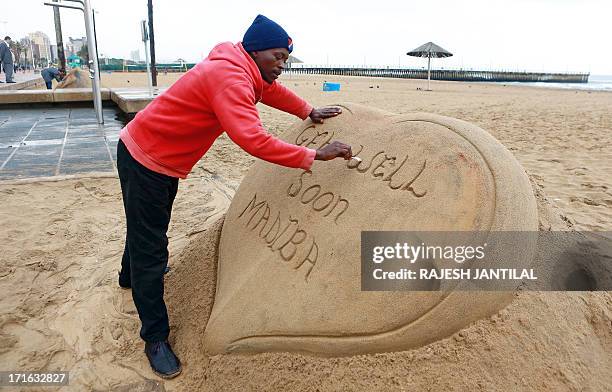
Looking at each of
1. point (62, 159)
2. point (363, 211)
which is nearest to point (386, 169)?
point (363, 211)

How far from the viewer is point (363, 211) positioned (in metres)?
1.88

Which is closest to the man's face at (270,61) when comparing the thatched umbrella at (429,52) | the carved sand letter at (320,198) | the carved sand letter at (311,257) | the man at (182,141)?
the man at (182,141)

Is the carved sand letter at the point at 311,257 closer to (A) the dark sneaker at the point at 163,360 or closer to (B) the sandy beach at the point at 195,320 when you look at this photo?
(B) the sandy beach at the point at 195,320

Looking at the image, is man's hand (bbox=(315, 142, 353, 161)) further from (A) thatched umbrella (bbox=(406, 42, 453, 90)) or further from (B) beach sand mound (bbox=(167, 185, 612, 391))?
(A) thatched umbrella (bbox=(406, 42, 453, 90))

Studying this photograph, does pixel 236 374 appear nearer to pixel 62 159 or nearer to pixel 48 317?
pixel 48 317

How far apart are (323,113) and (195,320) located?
4.20 feet

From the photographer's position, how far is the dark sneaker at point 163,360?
1989 mm

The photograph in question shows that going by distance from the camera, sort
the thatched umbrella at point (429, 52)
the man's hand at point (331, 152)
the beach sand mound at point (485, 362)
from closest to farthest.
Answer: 1. the beach sand mound at point (485, 362)
2. the man's hand at point (331, 152)
3. the thatched umbrella at point (429, 52)

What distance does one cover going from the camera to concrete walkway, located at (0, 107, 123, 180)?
209 inches

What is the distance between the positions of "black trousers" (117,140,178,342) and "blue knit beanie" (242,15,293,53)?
711mm

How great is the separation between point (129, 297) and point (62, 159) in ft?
12.6

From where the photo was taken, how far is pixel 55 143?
22.3ft

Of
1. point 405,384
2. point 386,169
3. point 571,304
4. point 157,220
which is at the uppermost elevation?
point 386,169

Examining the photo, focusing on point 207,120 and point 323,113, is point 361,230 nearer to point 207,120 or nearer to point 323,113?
point 207,120
